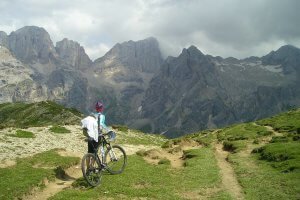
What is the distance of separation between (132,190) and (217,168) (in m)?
11.3

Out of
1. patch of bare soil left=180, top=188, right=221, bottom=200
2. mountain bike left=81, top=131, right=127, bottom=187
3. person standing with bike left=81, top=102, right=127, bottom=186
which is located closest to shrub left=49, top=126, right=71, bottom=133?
mountain bike left=81, top=131, right=127, bottom=187

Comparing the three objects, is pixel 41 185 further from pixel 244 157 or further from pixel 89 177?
pixel 244 157

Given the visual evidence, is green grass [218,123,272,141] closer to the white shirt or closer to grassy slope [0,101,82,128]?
the white shirt

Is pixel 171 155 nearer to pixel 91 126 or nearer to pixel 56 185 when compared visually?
pixel 56 185

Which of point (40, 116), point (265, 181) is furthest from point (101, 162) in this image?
point (40, 116)

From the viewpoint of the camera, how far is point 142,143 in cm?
6228

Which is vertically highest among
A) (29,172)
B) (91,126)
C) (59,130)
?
(91,126)

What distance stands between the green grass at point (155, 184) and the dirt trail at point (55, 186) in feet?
4.93

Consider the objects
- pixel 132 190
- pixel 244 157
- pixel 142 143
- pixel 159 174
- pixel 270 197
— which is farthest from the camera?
pixel 142 143

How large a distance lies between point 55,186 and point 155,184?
716 centimetres

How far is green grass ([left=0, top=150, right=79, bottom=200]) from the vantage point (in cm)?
2430

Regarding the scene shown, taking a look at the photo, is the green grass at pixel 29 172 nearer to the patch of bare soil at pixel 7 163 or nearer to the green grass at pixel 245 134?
the patch of bare soil at pixel 7 163

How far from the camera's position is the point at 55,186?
2725 cm

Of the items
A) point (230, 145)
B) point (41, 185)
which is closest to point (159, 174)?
point (41, 185)
